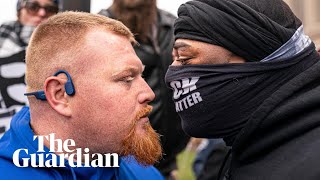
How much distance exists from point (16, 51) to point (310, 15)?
51.4 feet

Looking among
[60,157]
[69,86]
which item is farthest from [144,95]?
[60,157]

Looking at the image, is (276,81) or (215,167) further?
(215,167)

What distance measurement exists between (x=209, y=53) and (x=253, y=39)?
9.9 inches

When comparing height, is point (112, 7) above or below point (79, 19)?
below

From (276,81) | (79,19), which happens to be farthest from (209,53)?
(79,19)

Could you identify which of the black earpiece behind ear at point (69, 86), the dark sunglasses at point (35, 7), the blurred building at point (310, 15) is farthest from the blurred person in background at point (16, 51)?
the blurred building at point (310, 15)

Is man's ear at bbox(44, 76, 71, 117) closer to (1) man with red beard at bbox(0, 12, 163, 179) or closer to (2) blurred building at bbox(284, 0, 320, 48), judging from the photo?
(1) man with red beard at bbox(0, 12, 163, 179)

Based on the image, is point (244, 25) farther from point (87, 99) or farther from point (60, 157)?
point (60, 157)

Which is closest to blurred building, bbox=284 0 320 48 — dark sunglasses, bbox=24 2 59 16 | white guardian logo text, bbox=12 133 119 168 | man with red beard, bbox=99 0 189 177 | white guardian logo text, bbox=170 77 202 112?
man with red beard, bbox=99 0 189 177

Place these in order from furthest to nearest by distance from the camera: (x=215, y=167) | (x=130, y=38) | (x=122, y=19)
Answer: (x=215, y=167), (x=122, y=19), (x=130, y=38)

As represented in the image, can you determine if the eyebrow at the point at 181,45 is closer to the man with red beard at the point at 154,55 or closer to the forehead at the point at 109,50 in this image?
the forehead at the point at 109,50

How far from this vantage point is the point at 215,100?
3490 mm

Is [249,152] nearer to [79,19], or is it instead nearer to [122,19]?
[79,19]

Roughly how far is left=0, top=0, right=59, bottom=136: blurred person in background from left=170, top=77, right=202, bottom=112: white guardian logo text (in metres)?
1.45
